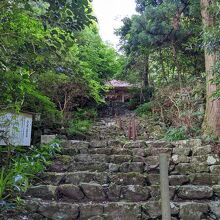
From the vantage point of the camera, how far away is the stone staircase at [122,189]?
3291 millimetres

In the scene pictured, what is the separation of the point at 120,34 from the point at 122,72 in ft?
5.22

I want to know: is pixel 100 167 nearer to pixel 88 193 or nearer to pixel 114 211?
pixel 88 193

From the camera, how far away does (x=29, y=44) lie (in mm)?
3100

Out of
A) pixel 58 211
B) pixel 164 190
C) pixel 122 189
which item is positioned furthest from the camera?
pixel 122 189

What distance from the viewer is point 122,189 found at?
373cm

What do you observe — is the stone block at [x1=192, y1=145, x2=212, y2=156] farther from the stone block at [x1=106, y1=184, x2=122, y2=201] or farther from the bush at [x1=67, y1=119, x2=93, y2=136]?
the bush at [x1=67, y1=119, x2=93, y2=136]

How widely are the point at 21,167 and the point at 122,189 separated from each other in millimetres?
1298

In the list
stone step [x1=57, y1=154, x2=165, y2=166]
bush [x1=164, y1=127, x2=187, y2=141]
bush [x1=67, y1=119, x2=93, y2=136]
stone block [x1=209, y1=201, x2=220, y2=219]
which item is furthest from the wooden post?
bush [x1=67, y1=119, x2=93, y2=136]

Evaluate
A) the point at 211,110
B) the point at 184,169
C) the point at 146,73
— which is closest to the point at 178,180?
the point at 184,169

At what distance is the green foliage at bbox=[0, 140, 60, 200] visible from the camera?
330cm

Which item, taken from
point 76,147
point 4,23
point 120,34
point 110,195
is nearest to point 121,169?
point 110,195

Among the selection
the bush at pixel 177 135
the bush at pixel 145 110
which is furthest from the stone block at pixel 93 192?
the bush at pixel 145 110

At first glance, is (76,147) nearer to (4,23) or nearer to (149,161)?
(149,161)

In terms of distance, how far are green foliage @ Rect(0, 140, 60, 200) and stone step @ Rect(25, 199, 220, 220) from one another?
0.23 metres
